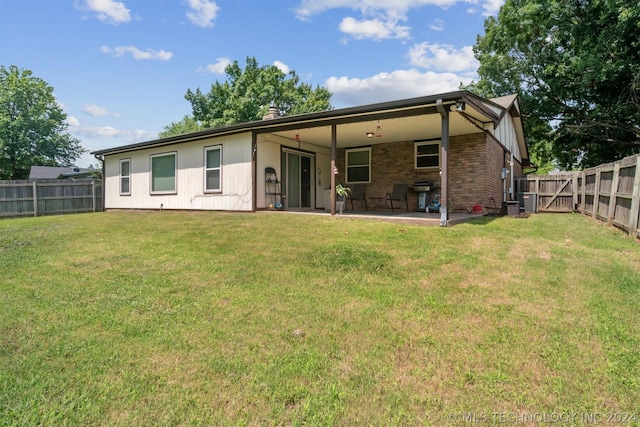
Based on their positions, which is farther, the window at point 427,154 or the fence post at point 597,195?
the window at point 427,154

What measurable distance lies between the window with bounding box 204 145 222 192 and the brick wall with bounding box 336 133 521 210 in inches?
179

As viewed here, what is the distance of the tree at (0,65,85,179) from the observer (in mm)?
27344

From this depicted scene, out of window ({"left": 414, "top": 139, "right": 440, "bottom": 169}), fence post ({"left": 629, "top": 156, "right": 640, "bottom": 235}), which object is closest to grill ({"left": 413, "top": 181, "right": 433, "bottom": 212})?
window ({"left": 414, "top": 139, "right": 440, "bottom": 169})

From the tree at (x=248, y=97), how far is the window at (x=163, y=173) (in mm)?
14304

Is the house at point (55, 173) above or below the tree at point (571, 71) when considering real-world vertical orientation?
below

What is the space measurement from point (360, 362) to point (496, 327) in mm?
1259

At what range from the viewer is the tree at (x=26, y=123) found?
27344 millimetres

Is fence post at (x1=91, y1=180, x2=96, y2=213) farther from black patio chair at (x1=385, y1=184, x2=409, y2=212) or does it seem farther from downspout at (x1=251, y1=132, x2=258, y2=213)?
black patio chair at (x1=385, y1=184, x2=409, y2=212)

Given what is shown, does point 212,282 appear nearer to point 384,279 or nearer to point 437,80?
point 384,279

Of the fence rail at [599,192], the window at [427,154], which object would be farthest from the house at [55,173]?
the fence rail at [599,192]

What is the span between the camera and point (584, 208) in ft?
38.6

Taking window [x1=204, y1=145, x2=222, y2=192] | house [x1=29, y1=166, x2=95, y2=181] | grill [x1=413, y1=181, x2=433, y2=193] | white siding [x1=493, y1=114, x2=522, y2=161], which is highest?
white siding [x1=493, y1=114, x2=522, y2=161]

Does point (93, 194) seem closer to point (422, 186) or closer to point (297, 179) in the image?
point (297, 179)

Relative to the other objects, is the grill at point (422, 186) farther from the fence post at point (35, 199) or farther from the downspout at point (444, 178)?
the fence post at point (35, 199)
